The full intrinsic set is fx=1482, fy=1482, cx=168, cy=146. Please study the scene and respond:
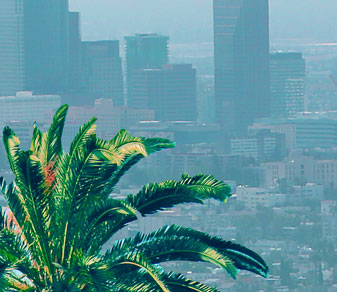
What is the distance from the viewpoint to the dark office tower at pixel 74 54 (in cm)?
8658

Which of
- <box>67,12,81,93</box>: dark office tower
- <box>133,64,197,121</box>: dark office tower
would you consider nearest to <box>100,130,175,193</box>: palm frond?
<box>133,64,197,121</box>: dark office tower

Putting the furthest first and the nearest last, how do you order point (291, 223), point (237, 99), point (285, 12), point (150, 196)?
point (285, 12), point (237, 99), point (291, 223), point (150, 196)

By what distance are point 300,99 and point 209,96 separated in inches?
213

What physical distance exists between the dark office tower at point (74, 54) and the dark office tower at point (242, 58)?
26.7ft

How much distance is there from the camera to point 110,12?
104250 millimetres

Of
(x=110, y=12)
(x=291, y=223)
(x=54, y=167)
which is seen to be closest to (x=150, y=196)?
(x=54, y=167)

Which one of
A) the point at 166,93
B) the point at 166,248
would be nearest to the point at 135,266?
the point at 166,248

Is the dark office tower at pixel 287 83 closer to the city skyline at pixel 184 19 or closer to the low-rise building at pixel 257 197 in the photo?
the city skyline at pixel 184 19

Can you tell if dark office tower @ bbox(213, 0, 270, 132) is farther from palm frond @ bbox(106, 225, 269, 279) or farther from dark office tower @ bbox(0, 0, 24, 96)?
palm frond @ bbox(106, 225, 269, 279)

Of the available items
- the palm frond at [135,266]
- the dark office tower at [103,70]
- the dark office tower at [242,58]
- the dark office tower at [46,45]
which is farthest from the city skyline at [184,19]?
the palm frond at [135,266]

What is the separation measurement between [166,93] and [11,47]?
9.31 meters

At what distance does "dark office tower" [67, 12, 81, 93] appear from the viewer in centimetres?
8658

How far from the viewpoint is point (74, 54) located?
87750mm

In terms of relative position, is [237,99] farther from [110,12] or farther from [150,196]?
[150,196]
